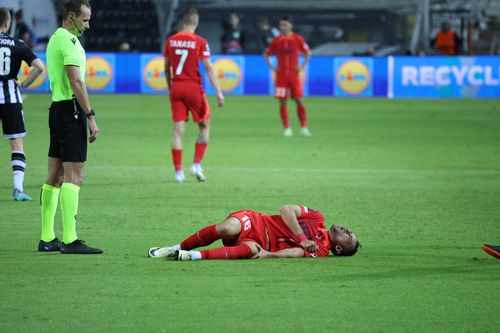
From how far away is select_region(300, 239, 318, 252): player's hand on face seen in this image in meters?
8.57

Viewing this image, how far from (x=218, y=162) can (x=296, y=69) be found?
5802 millimetres

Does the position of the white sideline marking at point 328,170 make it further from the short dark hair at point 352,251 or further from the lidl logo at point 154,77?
the lidl logo at point 154,77

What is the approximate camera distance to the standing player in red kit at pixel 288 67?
2191cm

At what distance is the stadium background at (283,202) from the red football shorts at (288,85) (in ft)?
2.91

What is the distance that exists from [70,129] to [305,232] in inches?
82.3

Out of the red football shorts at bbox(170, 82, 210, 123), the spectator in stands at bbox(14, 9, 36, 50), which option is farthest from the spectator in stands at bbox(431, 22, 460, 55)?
the red football shorts at bbox(170, 82, 210, 123)

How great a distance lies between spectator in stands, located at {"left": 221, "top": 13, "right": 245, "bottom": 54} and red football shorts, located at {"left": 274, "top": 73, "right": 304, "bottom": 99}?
40.7ft

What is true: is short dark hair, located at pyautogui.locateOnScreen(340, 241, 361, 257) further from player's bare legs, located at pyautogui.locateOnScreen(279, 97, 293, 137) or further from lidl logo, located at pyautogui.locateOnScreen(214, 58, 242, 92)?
lidl logo, located at pyautogui.locateOnScreen(214, 58, 242, 92)

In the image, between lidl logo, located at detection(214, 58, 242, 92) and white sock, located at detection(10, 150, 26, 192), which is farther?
lidl logo, located at detection(214, 58, 242, 92)

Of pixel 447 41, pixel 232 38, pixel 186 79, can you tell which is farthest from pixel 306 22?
pixel 186 79

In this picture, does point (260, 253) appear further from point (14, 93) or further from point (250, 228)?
point (14, 93)

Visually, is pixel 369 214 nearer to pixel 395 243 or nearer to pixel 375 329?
pixel 395 243

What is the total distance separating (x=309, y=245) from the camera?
8586 millimetres

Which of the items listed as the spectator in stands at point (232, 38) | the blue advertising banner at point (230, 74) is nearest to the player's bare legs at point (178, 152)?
the blue advertising banner at point (230, 74)
